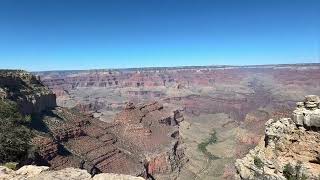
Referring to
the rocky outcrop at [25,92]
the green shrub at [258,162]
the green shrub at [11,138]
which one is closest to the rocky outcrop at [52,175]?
the green shrub at [258,162]

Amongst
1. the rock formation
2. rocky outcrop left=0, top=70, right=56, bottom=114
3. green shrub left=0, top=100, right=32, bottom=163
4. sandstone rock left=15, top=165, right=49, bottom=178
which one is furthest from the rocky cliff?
rocky outcrop left=0, top=70, right=56, bottom=114

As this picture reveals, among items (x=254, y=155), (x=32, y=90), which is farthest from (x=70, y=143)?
(x=254, y=155)

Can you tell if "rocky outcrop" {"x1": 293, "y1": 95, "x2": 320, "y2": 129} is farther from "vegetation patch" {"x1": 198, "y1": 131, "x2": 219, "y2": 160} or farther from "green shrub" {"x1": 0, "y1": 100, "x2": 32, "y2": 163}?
"vegetation patch" {"x1": 198, "y1": 131, "x2": 219, "y2": 160}

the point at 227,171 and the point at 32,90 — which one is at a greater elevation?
the point at 32,90

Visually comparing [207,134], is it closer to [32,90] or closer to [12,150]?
[32,90]

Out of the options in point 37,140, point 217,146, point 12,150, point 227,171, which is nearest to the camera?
point 12,150
